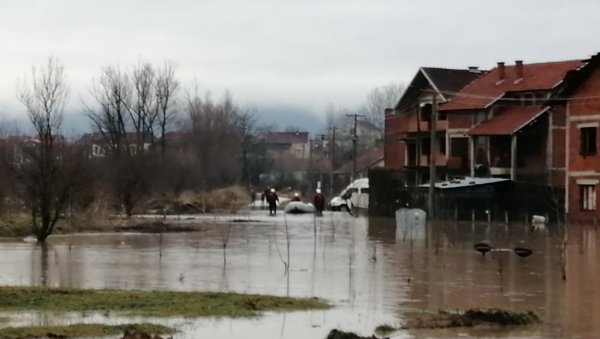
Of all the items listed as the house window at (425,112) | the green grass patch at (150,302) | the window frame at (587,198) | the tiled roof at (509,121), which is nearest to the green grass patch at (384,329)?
the green grass patch at (150,302)

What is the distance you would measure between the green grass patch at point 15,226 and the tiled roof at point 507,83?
34011 mm

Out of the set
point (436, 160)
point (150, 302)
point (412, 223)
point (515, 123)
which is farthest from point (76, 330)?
point (436, 160)

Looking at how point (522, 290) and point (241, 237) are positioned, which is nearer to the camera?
point (522, 290)

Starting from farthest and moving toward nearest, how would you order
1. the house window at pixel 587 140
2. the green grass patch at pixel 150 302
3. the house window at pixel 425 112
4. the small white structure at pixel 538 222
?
the house window at pixel 425 112
the house window at pixel 587 140
the small white structure at pixel 538 222
the green grass patch at pixel 150 302

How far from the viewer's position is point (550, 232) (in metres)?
47.4

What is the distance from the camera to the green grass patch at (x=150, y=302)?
17984mm

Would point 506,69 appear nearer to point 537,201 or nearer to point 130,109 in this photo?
point 537,201

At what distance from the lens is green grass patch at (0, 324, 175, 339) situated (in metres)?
14.8

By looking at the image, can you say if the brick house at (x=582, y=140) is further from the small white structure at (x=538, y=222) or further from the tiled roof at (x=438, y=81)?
the tiled roof at (x=438, y=81)

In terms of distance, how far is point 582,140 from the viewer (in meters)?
58.9

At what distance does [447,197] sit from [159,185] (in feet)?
78.5

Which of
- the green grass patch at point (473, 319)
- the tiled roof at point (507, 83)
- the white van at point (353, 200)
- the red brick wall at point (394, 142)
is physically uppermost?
the tiled roof at point (507, 83)

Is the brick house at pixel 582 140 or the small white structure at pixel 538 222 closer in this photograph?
the small white structure at pixel 538 222

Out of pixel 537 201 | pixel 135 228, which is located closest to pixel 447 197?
pixel 537 201
